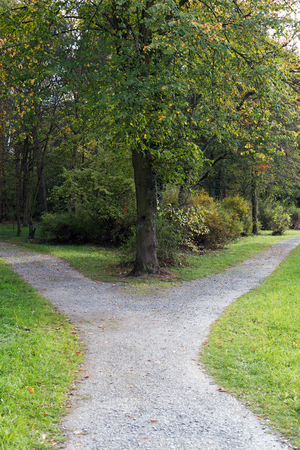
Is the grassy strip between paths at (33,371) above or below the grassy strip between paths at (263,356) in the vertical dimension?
above

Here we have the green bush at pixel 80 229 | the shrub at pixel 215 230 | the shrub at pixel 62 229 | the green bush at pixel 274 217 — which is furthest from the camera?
the green bush at pixel 274 217

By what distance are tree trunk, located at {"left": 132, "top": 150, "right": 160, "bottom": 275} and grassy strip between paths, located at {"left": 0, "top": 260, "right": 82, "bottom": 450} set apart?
189 inches

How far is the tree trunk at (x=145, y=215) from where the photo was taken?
38.6 feet

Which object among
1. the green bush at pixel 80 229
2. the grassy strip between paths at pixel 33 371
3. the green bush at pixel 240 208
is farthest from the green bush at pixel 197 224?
the grassy strip between paths at pixel 33 371

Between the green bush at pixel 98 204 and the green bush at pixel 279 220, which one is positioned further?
the green bush at pixel 279 220

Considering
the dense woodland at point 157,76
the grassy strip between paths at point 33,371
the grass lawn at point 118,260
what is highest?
the dense woodland at point 157,76

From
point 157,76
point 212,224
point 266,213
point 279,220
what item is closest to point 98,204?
point 212,224

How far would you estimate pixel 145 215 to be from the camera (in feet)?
38.9

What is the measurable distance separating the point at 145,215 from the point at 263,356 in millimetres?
7320

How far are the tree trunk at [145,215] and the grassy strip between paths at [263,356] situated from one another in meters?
4.00

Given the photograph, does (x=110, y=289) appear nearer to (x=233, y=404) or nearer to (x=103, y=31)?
(x=233, y=404)

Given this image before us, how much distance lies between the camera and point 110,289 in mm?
9914

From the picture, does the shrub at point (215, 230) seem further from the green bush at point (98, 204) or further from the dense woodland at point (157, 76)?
the dense woodland at point (157, 76)

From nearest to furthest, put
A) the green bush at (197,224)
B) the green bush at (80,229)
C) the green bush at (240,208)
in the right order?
the green bush at (197,224)
the green bush at (80,229)
the green bush at (240,208)
